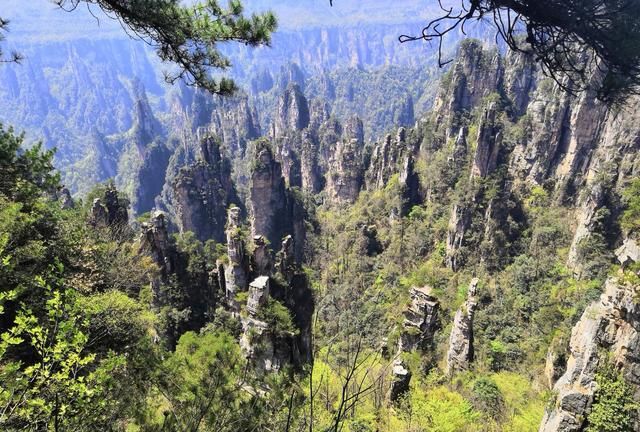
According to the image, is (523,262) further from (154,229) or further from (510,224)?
(154,229)

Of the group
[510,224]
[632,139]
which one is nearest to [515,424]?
[510,224]

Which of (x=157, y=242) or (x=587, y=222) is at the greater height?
(x=157, y=242)

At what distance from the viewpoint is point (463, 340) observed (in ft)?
67.4

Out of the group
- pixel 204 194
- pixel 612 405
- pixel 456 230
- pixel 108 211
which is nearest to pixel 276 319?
pixel 612 405

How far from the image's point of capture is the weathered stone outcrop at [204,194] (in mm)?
53625

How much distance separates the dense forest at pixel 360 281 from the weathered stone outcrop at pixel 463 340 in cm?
10

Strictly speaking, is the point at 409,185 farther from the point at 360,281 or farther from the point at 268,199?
the point at 268,199

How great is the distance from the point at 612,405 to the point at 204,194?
51.3 m

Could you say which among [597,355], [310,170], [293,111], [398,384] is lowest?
[310,170]

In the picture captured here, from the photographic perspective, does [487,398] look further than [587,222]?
No

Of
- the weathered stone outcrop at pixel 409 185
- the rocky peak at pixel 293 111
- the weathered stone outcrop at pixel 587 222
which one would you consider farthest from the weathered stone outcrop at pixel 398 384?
the rocky peak at pixel 293 111

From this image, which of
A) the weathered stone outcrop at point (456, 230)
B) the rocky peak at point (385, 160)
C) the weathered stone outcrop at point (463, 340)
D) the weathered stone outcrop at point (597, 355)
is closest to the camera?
the weathered stone outcrop at point (597, 355)

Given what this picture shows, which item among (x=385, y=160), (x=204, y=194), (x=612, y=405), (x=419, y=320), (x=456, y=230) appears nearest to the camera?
(x=612, y=405)

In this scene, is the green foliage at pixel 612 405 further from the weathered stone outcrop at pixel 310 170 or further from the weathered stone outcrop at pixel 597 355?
the weathered stone outcrop at pixel 310 170
